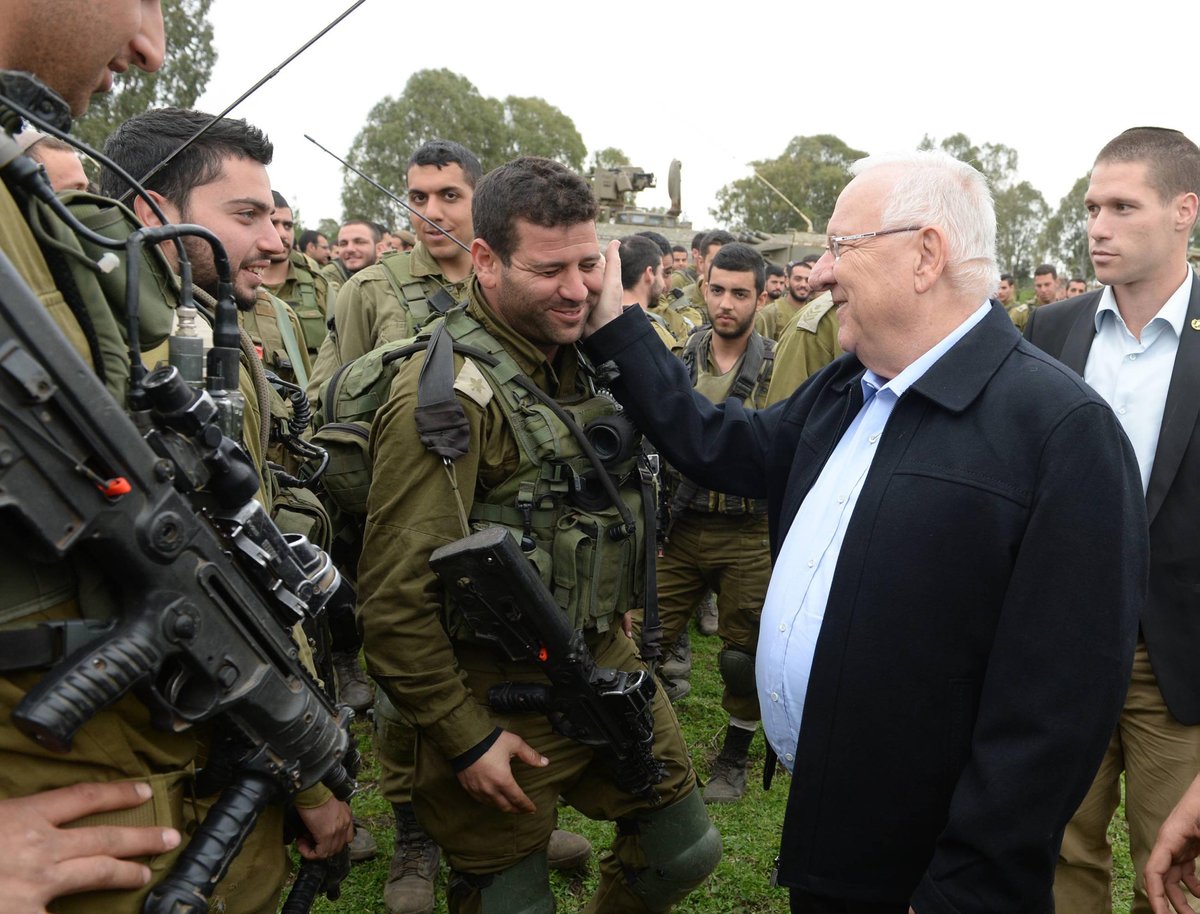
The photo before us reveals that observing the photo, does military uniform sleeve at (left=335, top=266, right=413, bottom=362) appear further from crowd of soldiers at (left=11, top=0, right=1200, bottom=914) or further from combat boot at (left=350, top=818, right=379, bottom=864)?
combat boot at (left=350, top=818, right=379, bottom=864)

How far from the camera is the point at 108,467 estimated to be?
1.28 meters

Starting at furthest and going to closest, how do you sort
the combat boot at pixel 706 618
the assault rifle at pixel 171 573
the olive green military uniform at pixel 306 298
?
the combat boot at pixel 706 618
the olive green military uniform at pixel 306 298
the assault rifle at pixel 171 573

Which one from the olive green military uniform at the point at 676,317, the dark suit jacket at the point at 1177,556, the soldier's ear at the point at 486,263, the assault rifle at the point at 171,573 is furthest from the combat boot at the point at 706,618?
the assault rifle at the point at 171,573

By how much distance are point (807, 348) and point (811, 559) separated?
2.86m

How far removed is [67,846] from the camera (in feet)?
4.25

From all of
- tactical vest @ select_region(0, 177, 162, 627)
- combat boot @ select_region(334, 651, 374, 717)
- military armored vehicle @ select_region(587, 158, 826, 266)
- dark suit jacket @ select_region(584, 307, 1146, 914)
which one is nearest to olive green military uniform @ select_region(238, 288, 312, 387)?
combat boot @ select_region(334, 651, 374, 717)

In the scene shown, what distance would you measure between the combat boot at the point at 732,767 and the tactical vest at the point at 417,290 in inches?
109

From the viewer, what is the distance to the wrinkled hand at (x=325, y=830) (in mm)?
1919

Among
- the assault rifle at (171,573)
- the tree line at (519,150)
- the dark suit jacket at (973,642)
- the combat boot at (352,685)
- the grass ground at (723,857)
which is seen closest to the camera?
the assault rifle at (171,573)

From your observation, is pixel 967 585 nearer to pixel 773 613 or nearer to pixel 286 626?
pixel 773 613

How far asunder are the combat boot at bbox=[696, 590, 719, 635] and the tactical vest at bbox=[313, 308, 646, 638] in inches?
168

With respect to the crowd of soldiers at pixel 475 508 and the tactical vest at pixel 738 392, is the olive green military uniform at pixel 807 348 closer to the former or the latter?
the tactical vest at pixel 738 392

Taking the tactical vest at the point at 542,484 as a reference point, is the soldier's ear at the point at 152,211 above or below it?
above

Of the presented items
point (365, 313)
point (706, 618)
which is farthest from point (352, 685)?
point (706, 618)
